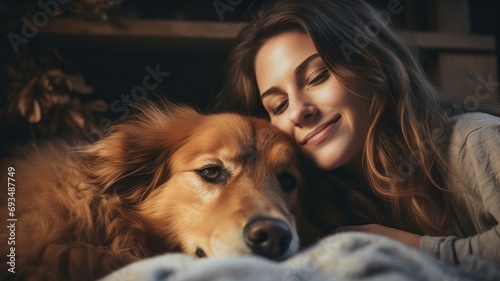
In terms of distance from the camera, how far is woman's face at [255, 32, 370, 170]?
1.57m

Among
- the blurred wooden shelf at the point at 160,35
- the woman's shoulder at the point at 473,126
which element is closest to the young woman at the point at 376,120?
the woman's shoulder at the point at 473,126

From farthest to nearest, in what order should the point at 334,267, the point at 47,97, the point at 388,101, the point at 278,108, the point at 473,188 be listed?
1. the point at 47,97
2. the point at 278,108
3. the point at 388,101
4. the point at 473,188
5. the point at 334,267

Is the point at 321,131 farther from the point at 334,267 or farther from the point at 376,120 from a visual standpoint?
→ the point at 334,267

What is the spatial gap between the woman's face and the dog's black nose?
0.52 metres

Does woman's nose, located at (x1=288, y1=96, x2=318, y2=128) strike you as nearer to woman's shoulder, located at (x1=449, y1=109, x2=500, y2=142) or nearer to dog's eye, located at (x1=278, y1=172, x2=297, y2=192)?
dog's eye, located at (x1=278, y1=172, x2=297, y2=192)

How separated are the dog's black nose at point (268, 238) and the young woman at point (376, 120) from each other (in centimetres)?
36

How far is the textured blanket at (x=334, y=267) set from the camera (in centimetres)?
86

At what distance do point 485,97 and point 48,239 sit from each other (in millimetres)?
2110

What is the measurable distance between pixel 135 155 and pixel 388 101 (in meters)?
0.93

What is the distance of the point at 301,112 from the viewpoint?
5.13ft

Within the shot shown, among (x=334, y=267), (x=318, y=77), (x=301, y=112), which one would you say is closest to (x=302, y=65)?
(x=318, y=77)

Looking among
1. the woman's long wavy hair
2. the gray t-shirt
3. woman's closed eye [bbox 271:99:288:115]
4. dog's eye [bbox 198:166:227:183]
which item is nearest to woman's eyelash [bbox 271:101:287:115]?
woman's closed eye [bbox 271:99:288:115]

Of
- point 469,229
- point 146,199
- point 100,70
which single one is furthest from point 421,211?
point 100,70

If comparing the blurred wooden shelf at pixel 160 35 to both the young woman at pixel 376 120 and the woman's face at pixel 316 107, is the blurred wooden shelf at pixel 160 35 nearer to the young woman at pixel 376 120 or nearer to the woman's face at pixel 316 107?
the young woman at pixel 376 120
